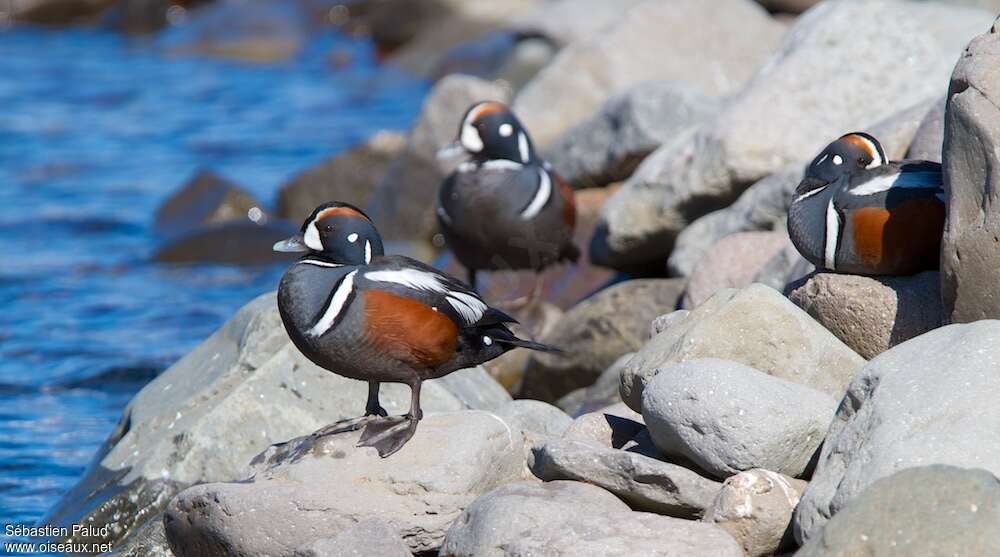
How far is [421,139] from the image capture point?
11516 mm

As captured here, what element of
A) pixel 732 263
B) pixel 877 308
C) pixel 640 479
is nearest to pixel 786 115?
pixel 732 263

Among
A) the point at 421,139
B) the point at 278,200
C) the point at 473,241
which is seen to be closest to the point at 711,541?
the point at 473,241

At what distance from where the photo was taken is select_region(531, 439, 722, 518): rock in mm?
4625

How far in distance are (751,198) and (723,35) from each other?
168 inches

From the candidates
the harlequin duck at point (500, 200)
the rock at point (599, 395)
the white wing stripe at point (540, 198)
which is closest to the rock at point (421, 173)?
the harlequin duck at point (500, 200)

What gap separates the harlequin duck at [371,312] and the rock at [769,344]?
73 centimetres

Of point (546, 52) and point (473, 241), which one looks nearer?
point (473, 241)

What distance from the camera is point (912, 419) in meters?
4.30

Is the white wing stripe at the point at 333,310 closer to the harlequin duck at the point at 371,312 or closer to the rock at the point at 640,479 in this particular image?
the harlequin duck at the point at 371,312

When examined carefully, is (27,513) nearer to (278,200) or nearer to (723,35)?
(278,200)

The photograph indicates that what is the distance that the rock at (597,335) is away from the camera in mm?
7617

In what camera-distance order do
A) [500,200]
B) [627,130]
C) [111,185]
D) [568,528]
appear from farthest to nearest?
[111,185] → [627,130] → [500,200] → [568,528]

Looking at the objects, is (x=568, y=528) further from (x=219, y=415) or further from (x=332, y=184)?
(x=332, y=184)

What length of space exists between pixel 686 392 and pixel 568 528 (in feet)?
1.97
